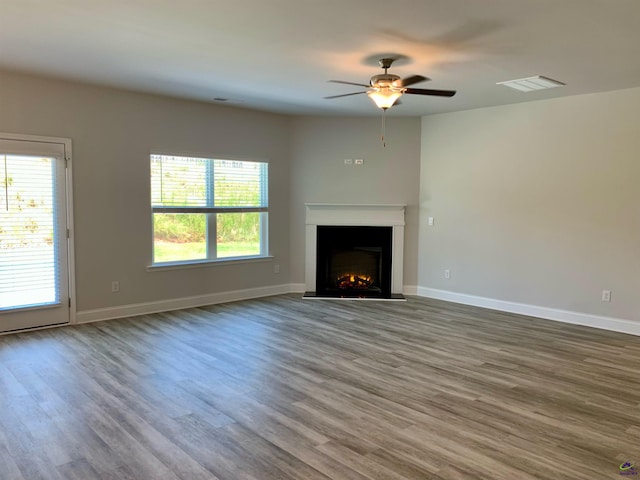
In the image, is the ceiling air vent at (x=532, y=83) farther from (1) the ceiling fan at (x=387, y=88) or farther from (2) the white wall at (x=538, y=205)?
(1) the ceiling fan at (x=387, y=88)

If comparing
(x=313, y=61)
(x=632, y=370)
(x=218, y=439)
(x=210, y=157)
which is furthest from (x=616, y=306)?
(x=210, y=157)

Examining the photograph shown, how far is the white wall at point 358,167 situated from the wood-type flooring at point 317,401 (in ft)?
7.48

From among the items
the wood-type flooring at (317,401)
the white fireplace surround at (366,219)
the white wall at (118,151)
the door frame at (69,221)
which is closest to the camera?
the wood-type flooring at (317,401)

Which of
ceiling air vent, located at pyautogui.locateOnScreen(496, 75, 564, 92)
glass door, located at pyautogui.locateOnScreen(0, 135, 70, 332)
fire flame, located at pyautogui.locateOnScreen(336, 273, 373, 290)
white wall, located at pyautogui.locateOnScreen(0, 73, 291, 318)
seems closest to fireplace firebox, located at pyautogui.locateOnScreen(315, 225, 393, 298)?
fire flame, located at pyautogui.locateOnScreen(336, 273, 373, 290)

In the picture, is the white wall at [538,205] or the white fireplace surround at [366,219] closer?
the white wall at [538,205]

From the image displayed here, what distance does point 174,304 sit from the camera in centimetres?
608

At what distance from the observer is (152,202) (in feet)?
19.2

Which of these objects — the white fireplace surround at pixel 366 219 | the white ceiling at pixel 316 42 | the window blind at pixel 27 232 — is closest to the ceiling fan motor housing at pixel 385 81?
the white ceiling at pixel 316 42

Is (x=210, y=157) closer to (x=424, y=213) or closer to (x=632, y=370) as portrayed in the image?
(x=424, y=213)

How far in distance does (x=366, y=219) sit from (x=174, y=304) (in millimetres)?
2947

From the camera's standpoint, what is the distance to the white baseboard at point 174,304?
5434mm

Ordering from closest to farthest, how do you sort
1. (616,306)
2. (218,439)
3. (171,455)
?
(171,455) → (218,439) → (616,306)

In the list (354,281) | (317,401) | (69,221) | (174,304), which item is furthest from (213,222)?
(317,401)

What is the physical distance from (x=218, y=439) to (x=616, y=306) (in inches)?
183
